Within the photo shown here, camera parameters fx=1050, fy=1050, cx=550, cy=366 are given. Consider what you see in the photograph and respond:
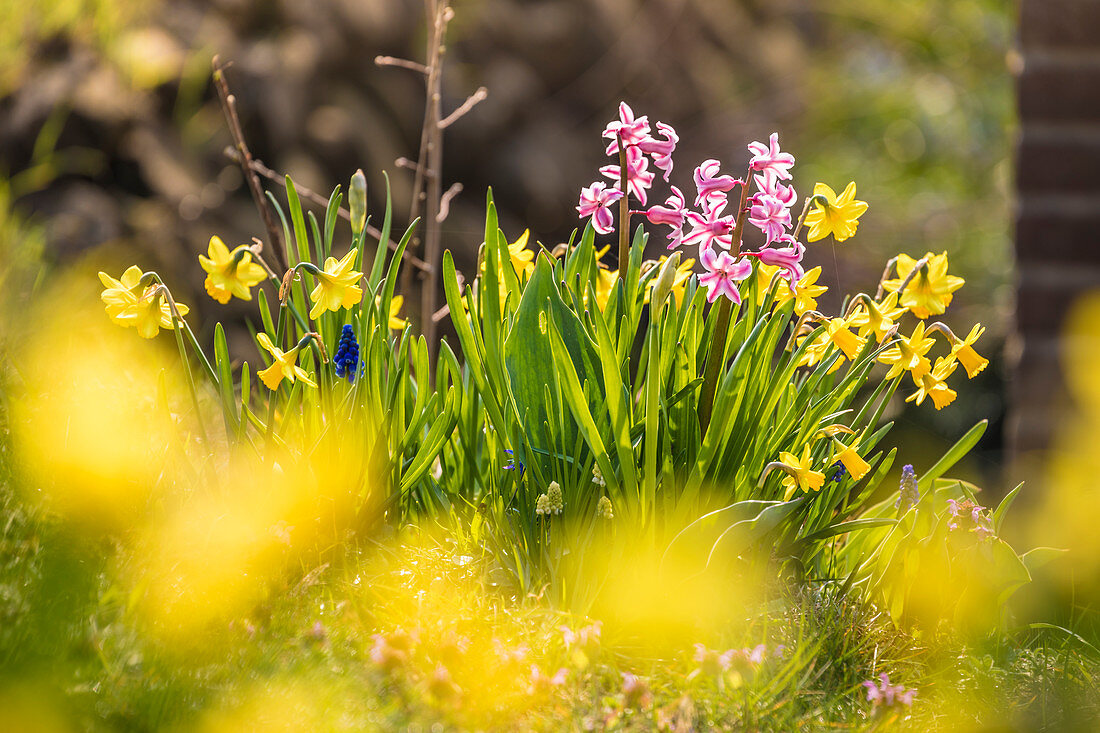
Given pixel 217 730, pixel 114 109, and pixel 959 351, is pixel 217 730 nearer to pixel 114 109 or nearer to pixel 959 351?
pixel 959 351

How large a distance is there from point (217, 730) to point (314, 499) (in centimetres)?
40

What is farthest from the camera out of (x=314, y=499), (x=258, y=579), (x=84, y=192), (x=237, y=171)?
(x=237, y=171)

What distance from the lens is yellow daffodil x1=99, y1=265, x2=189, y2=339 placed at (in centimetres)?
123

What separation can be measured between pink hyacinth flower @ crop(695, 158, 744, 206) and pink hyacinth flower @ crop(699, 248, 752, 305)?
80 mm

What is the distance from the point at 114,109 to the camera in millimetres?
3807

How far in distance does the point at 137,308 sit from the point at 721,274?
690mm

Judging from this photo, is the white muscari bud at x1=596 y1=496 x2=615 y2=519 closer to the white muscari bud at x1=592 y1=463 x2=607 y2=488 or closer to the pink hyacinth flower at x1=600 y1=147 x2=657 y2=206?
the white muscari bud at x1=592 y1=463 x2=607 y2=488

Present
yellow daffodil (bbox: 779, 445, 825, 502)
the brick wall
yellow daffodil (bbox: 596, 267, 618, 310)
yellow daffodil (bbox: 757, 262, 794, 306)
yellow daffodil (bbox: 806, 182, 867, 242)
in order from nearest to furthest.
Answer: yellow daffodil (bbox: 779, 445, 825, 502)
yellow daffodil (bbox: 806, 182, 867, 242)
yellow daffodil (bbox: 757, 262, 794, 306)
yellow daffodil (bbox: 596, 267, 618, 310)
the brick wall

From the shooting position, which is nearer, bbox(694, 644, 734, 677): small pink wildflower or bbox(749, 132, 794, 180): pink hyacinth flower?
bbox(694, 644, 734, 677): small pink wildflower

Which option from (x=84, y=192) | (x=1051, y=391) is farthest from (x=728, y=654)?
(x=84, y=192)

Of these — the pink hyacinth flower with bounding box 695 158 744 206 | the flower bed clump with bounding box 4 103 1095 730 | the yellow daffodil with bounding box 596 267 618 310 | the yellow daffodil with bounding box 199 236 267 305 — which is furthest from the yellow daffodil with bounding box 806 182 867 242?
the yellow daffodil with bounding box 199 236 267 305

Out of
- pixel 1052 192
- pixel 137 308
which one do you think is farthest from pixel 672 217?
pixel 1052 192

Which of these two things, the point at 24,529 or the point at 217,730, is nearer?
the point at 217,730

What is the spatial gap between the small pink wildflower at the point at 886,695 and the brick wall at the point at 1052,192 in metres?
1.76
